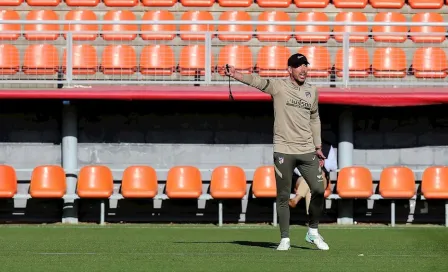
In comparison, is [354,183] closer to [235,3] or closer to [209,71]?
[209,71]

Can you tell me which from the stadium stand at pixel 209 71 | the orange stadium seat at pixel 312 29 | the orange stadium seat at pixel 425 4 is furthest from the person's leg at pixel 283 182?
the orange stadium seat at pixel 425 4

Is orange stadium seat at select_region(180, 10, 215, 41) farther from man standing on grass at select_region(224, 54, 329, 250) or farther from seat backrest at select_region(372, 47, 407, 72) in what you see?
man standing on grass at select_region(224, 54, 329, 250)

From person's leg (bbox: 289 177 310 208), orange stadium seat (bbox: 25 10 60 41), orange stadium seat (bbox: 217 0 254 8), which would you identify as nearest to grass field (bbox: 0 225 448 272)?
person's leg (bbox: 289 177 310 208)

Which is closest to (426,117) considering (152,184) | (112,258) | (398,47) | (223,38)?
(398,47)

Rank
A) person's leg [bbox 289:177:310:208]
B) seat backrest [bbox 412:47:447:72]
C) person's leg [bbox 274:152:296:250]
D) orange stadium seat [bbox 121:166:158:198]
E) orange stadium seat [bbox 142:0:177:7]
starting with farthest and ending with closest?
1. orange stadium seat [bbox 142:0:177:7]
2. seat backrest [bbox 412:47:447:72]
3. orange stadium seat [bbox 121:166:158:198]
4. person's leg [bbox 289:177:310:208]
5. person's leg [bbox 274:152:296:250]

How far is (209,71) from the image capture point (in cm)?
1623

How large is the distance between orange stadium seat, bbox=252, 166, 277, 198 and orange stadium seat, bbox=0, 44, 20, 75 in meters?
4.40

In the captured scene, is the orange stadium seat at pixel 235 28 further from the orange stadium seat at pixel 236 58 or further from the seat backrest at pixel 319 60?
the seat backrest at pixel 319 60

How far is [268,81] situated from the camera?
1061 cm

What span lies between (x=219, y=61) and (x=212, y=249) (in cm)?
639

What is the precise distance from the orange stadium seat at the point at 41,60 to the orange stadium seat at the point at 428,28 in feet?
20.5

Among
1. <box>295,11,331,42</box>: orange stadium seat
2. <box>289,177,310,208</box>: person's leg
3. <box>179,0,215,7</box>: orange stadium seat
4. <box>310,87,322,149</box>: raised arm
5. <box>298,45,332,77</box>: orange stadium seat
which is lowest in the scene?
<box>289,177,310,208</box>: person's leg

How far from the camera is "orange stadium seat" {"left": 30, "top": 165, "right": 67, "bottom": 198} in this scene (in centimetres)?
1650

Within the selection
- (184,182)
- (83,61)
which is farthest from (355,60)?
(83,61)
